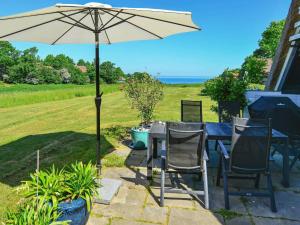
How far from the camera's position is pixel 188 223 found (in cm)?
320

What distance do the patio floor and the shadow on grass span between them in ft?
6.14

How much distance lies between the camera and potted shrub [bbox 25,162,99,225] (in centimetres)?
272

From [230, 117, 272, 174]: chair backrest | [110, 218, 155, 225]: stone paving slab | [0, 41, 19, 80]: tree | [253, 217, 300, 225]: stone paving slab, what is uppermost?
[0, 41, 19, 80]: tree

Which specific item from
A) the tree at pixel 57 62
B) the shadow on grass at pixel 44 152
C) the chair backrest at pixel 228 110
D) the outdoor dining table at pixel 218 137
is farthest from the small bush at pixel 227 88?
the tree at pixel 57 62

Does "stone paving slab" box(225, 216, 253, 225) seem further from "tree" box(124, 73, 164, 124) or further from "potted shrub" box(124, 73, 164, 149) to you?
"tree" box(124, 73, 164, 124)

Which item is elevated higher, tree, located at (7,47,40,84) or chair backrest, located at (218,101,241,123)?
tree, located at (7,47,40,84)

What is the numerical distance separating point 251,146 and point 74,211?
2.42 m

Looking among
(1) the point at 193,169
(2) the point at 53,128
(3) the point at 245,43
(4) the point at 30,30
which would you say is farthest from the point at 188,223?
(3) the point at 245,43

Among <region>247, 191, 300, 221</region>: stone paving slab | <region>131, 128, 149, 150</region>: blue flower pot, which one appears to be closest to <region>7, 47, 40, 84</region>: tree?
<region>131, 128, 149, 150</region>: blue flower pot

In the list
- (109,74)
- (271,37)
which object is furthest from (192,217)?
(109,74)

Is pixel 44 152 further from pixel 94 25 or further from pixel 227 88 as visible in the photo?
pixel 227 88

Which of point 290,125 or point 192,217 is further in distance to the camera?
point 290,125

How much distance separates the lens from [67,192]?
2.93m

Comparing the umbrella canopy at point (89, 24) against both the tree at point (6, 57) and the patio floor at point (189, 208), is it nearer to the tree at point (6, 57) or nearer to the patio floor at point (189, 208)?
the patio floor at point (189, 208)
